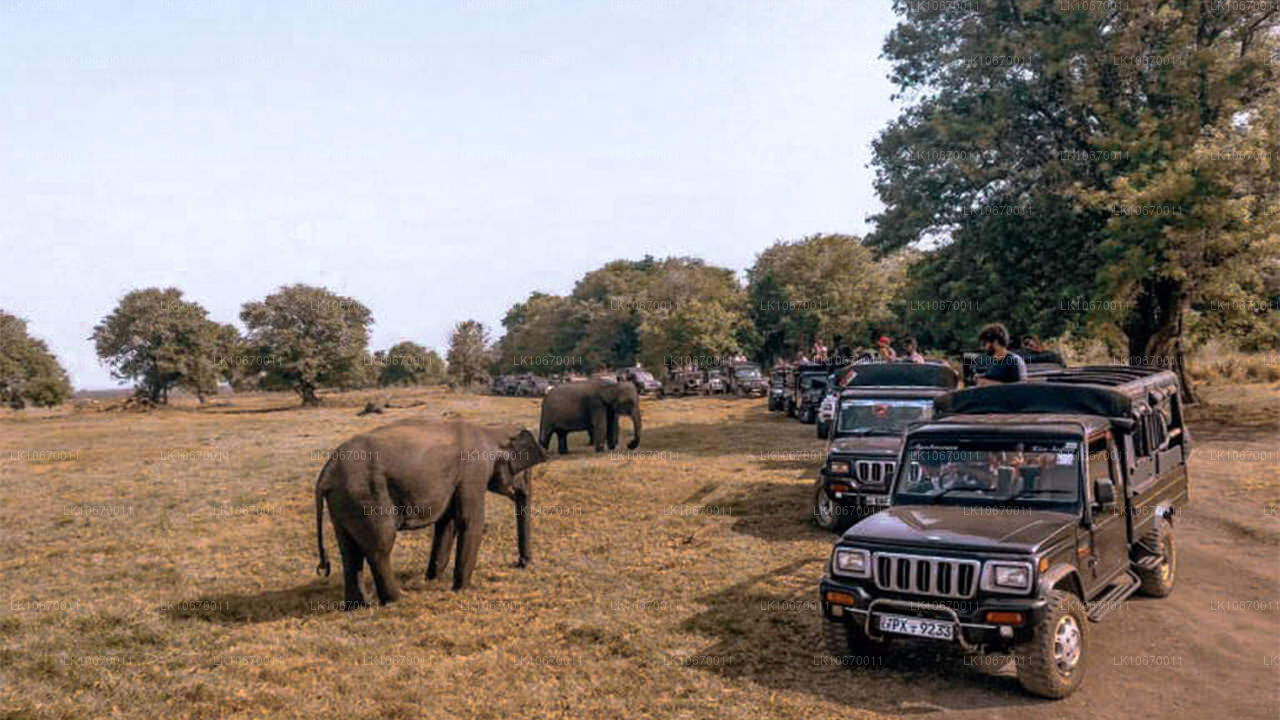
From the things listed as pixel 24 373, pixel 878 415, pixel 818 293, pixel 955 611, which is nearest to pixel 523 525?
pixel 878 415

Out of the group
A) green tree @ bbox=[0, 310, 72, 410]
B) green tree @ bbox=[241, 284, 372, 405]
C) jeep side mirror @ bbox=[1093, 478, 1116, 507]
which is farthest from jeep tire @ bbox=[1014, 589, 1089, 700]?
green tree @ bbox=[0, 310, 72, 410]

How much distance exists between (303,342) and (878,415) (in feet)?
172

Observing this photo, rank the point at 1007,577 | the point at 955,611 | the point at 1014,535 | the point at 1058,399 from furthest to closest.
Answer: the point at 1058,399 < the point at 1014,535 < the point at 955,611 < the point at 1007,577

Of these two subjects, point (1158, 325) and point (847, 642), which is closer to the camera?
point (847, 642)

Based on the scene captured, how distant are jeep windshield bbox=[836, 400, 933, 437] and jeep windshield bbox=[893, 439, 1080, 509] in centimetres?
506

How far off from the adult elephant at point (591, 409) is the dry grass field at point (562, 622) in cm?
620

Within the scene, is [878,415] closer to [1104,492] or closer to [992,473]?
[992,473]

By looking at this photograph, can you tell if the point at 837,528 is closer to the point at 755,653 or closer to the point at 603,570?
the point at 603,570

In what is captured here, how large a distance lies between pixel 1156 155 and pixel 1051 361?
790cm

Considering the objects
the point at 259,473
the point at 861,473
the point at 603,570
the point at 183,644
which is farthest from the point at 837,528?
the point at 259,473

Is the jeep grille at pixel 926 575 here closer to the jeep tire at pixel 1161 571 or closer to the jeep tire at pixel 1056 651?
the jeep tire at pixel 1056 651

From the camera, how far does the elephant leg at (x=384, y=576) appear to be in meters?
9.14

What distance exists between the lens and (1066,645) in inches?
259

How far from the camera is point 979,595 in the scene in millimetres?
6355
